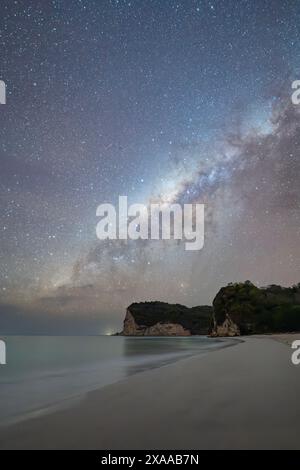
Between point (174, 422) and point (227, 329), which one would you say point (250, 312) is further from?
point (174, 422)

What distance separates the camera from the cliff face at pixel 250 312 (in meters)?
98.7

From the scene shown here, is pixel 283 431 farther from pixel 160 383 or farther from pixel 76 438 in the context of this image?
pixel 160 383

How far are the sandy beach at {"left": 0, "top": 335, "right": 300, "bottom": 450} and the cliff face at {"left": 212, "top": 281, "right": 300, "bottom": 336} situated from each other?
97.8m

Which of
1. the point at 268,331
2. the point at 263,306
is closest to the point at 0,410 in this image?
the point at 268,331

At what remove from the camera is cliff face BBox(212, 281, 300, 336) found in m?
98.7

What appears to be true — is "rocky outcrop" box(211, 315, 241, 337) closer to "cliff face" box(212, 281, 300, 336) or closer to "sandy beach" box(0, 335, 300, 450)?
"cliff face" box(212, 281, 300, 336)

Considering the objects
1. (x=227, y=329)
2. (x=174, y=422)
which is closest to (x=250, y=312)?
(x=227, y=329)

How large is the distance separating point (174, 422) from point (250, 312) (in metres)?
113

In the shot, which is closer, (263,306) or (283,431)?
(283,431)

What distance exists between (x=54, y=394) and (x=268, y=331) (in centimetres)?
10238

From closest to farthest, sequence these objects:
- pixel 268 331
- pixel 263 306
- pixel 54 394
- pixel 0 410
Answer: pixel 0 410
pixel 54 394
pixel 268 331
pixel 263 306

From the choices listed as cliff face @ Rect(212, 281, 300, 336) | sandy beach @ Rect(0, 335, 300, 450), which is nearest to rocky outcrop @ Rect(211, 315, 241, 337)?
cliff face @ Rect(212, 281, 300, 336)
